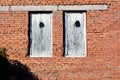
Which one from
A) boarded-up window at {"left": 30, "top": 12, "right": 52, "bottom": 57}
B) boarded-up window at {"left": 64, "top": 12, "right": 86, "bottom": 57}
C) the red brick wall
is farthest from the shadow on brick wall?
boarded-up window at {"left": 64, "top": 12, "right": 86, "bottom": 57}

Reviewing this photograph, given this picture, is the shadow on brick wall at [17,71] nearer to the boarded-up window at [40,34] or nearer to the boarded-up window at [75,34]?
the boarded-up window at [40,34]

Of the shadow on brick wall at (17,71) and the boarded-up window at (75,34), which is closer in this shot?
the shadow on brick wall at (17,71)

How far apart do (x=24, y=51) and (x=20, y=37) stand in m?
0.49

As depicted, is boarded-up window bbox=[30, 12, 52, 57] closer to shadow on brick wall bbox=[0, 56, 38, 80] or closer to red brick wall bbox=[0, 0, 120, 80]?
red brick wall bbox=[0, 0, 120, 80]

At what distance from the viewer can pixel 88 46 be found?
12.3m

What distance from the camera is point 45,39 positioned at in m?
12.5

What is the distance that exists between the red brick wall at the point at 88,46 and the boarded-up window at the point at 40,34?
0.21 metres

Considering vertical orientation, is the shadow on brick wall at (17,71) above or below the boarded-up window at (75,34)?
below

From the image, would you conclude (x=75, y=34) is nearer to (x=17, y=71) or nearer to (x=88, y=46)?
(x=88, y=46)

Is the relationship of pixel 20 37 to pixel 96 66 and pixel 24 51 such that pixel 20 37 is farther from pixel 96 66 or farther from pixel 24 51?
pixel 96 66

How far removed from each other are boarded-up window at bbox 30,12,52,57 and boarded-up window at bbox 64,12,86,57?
59 centimetres

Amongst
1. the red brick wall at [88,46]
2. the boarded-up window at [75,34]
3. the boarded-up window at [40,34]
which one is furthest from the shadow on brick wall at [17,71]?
the boarded-up window at [75,34]

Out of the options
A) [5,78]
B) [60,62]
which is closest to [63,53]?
[60,62]

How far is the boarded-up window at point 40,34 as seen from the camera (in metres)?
12.4
